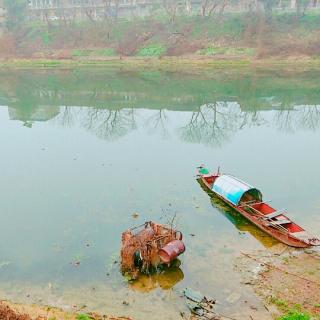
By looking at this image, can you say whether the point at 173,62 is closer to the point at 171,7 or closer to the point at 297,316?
the point at 171,7

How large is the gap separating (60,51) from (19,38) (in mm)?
11588

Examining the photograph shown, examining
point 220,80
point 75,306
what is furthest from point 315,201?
point 220,80

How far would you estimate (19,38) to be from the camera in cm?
7912

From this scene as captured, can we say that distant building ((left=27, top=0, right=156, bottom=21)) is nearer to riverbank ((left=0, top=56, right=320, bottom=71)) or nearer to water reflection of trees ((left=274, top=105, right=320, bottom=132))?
riverbank ((left=0, top=56, right=320, bottom=71))


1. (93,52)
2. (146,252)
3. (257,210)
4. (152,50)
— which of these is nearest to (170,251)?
(146,252)

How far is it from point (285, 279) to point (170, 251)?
438 centimetres

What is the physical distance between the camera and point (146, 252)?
1566 cm

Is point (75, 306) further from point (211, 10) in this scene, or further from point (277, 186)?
point (211, 10)

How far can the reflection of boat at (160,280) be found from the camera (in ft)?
50.3

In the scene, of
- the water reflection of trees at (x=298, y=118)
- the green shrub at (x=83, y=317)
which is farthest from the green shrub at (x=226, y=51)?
the green shrub at (x=83, y=317)

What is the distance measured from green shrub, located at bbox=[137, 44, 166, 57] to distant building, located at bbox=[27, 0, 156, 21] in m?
21.5

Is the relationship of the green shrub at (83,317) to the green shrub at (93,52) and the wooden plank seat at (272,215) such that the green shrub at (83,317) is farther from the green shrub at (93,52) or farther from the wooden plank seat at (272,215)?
the green shrub at (93,52)

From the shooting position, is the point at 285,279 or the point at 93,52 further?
the point at 93,52

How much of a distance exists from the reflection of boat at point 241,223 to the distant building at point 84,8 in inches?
2871
